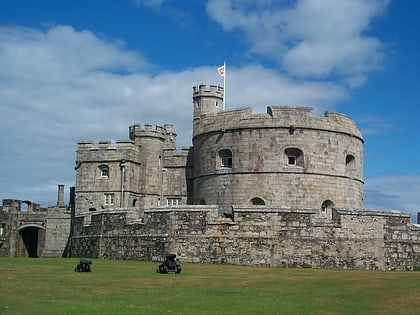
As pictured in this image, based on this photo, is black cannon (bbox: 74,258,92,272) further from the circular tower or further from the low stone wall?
the circular tower

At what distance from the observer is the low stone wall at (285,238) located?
89.0ft

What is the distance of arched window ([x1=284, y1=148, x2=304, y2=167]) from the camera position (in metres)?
36.8

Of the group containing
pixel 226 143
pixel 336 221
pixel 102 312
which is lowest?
pixel 102 312

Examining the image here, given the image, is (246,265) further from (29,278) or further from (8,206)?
(8,206)

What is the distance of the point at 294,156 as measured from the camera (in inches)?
1463

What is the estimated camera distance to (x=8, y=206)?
4850cm

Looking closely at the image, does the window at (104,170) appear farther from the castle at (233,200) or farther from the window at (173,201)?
the window at (173,201)

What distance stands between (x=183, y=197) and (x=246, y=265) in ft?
58.8

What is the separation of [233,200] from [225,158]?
2.93 m

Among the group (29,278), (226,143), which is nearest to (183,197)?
(226,143)

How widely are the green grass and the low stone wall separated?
23.0 ft

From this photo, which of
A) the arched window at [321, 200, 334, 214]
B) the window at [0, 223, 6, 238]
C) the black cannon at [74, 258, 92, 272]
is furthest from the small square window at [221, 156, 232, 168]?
the window at [0, 223, 6, 238]

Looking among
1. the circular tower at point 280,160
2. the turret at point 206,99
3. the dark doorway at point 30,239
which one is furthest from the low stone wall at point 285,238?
the dark doorway at point 30,239

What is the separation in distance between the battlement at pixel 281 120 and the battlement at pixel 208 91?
23.6ft
